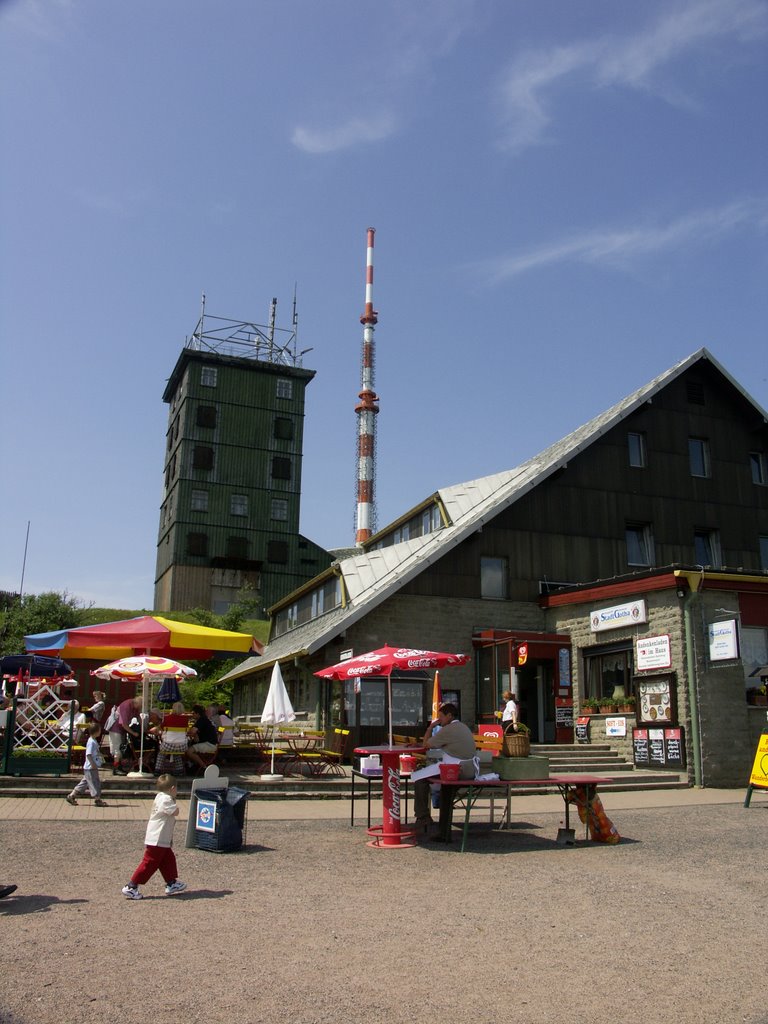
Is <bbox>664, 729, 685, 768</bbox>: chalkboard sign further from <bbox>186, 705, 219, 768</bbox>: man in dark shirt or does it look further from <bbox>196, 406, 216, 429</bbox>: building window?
<bbox>196, 406, 216, 429</bbox>: building window

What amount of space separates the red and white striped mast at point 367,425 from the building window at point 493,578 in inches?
1638

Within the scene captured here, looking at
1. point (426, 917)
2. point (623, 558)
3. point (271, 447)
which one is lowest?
point (426, 917)

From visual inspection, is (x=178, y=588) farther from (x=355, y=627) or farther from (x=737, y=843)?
(x=737, y=843)

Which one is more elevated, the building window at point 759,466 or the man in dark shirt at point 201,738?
the building window at point 759,466

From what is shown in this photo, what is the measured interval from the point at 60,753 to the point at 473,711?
11.4m

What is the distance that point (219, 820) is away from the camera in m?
10.4

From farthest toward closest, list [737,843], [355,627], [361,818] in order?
[355,627], [361,818], [737,843]

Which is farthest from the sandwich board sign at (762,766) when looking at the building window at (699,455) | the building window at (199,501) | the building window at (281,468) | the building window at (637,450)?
the building window at (281,468)

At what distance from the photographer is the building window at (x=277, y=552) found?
61003 millimetres

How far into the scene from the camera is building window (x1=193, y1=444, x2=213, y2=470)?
59.9m

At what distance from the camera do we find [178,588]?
5800cm

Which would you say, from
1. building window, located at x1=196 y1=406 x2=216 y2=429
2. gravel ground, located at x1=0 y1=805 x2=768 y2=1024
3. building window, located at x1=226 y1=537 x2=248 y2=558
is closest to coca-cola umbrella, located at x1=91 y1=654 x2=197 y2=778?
gravel ground, located at x1=0 y1=805 x2=768 y2=1024

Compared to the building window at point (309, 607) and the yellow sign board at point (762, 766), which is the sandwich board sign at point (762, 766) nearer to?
the yellow sign board at point (762, 766)

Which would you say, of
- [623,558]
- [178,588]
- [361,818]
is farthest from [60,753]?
[178,588]
